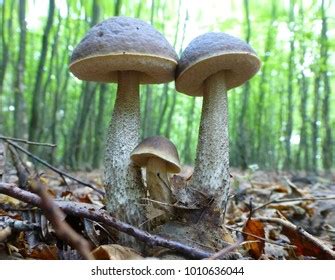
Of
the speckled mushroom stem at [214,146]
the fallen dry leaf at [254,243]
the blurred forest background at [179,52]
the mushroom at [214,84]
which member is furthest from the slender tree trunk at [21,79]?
the fallen dry leaf at [254,243]

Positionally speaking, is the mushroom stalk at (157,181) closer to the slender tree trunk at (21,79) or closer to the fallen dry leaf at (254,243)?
the fallen dry leaf at (254,243)

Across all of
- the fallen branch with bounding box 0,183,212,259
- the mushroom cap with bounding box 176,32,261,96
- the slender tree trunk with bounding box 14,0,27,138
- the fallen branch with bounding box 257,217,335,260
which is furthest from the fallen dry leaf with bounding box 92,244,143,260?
the slender tree trunk with bounding box 14,0,27,138

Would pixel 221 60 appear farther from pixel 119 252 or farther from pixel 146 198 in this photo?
pixel 119 252

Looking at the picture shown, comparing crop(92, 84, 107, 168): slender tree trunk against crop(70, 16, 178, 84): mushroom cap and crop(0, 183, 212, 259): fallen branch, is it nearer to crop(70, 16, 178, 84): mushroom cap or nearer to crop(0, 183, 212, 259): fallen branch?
crop(70, 16, 178, 84): mushroom cap

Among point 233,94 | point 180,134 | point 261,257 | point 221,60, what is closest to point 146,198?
point 261,257

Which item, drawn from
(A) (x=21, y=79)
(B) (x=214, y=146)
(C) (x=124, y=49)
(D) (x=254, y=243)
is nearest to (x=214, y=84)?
(B) (x=214, y=146)

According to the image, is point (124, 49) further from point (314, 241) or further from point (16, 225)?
point (314, 241)
